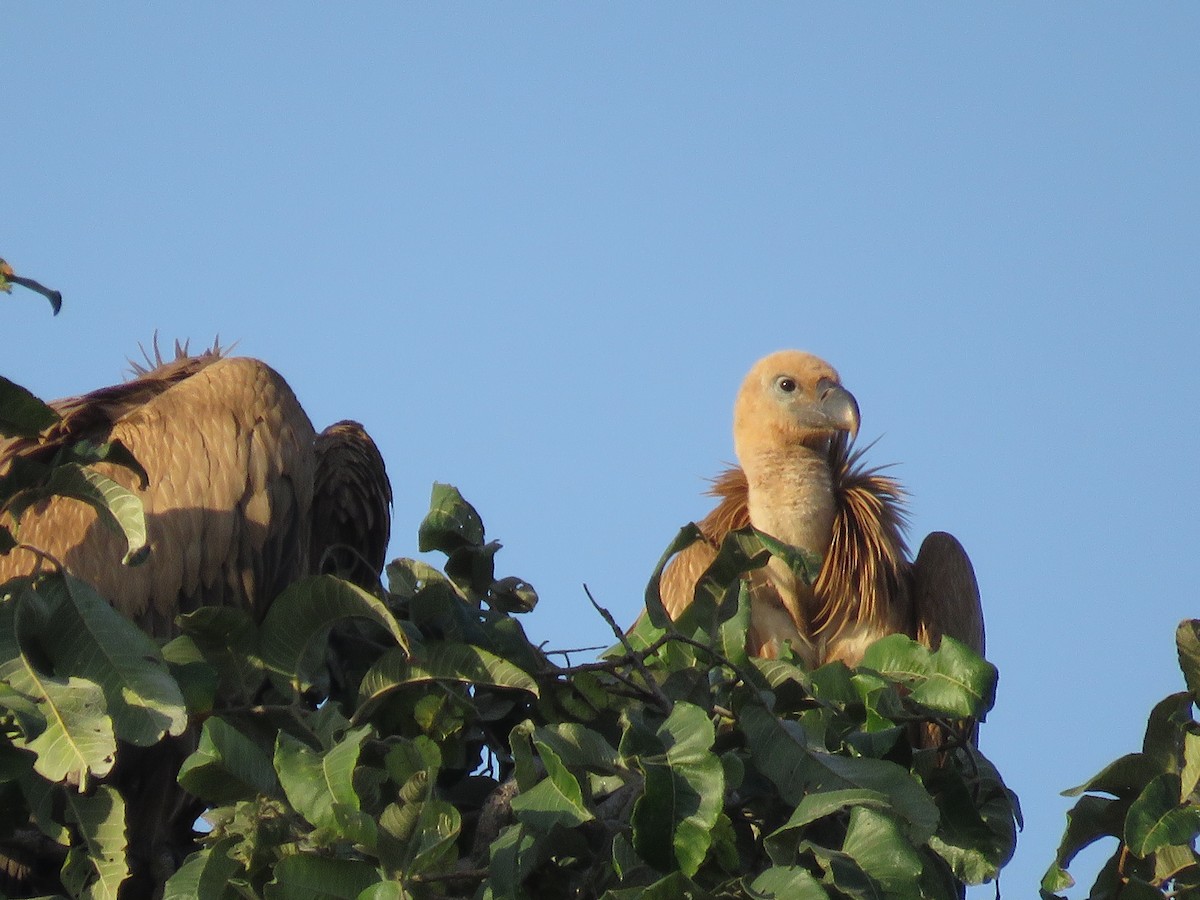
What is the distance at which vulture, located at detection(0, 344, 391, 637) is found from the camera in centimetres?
464

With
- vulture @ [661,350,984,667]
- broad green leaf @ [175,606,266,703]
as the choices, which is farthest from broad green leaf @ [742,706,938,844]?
vulture @ [661,350,984,667]

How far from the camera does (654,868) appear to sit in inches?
118

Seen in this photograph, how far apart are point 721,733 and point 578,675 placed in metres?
0.32

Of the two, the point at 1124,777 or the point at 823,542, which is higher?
the point at 823,542

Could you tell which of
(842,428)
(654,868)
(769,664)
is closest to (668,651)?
(769,664)

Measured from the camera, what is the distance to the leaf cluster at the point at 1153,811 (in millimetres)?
3311

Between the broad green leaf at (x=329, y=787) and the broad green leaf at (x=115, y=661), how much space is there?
0.22m

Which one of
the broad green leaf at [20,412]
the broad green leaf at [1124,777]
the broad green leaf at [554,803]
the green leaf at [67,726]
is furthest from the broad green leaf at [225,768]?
the broad green leaf at [1124,777]

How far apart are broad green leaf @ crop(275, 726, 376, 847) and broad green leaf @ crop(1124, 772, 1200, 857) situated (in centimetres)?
144

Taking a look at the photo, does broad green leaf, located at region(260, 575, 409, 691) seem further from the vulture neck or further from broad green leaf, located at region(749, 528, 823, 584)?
the vulture neck

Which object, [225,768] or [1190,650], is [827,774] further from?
[225,768]

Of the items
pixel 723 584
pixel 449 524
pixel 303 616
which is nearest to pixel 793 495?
pixel 723 584

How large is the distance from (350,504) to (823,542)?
2.07 meters

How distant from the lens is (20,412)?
3.18 m
